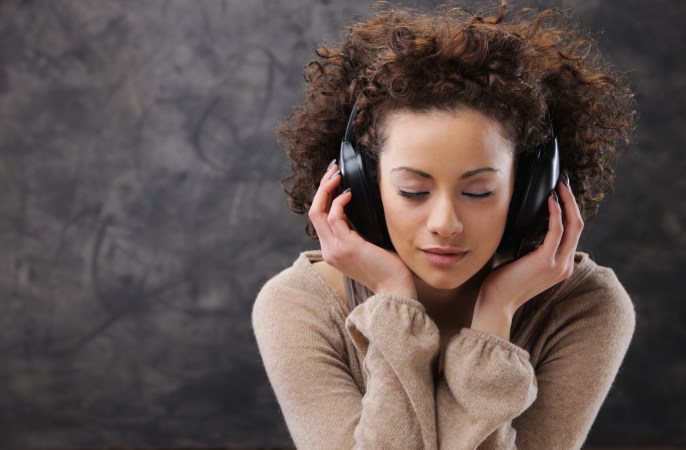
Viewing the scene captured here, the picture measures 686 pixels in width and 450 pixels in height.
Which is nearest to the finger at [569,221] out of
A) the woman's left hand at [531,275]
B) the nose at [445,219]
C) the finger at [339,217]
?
the woman's left hand at [531,275]

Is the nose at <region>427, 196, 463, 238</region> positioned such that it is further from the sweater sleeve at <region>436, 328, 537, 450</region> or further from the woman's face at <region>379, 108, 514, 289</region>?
the sweater sleeve at <region>436, 328, 537, 450</region>

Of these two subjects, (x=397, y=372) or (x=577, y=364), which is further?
(x=577, y=364)

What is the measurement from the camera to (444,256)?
150 cm

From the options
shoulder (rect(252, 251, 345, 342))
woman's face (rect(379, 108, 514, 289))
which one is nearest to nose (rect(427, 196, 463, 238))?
woman's face (rect(379, 108, 514, 289))

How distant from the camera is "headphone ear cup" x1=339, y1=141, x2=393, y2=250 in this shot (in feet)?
5.05

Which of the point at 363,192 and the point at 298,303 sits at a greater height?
the point at 363,192

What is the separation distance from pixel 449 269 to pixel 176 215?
2072 mm

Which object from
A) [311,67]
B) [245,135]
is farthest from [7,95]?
[311,67]

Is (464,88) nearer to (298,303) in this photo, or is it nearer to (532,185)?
(532,185)

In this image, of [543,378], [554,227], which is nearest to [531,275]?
[554,227]

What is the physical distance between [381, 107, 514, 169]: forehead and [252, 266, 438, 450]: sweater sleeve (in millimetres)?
268

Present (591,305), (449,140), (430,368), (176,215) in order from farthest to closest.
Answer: (176,215), (591,305), (430,368), (449,140)

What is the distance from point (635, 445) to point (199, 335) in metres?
1.77

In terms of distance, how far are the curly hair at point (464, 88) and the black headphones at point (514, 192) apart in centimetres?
2
